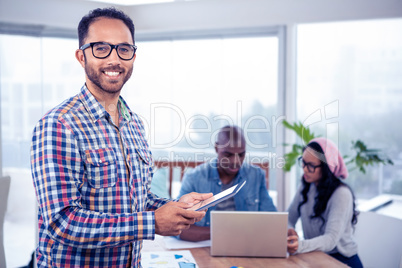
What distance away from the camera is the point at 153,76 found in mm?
4070

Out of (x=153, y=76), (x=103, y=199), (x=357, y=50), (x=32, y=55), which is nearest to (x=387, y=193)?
(x=357, y=50)

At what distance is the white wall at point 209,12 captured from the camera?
341 centimetres

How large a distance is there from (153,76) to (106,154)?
2938 mm

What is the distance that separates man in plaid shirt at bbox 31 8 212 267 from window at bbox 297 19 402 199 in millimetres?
2599

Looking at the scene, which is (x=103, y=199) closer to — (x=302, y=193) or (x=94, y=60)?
(x=94, y=60)

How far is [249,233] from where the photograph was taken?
1.92m

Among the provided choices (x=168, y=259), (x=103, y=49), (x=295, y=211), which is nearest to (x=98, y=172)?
(x=103, y=49)

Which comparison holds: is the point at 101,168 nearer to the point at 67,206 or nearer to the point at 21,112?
the point at 67,206

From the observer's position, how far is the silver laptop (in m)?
1.89

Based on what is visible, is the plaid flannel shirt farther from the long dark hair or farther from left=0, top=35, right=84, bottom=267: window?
left=0, top=35, right=84, bottom=267: window

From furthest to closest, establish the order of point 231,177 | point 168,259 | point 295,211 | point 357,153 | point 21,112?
1. point 21,112
2. point 357,153
3. point 231,177
4. point 295,211
5. point 168,259

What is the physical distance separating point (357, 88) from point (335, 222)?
1.73 metres

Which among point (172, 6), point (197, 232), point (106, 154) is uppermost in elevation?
point (172, 6)

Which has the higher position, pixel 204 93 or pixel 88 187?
pixel 204 93
